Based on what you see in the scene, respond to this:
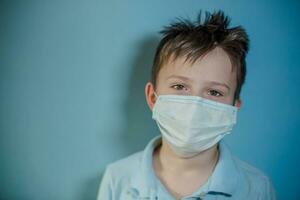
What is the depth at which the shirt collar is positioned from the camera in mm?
983

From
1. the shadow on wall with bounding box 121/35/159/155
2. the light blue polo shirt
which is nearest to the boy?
the light blue polo shirt

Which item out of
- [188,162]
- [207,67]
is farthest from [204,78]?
[188,162]

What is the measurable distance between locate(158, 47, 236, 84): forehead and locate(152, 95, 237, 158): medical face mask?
0.06m

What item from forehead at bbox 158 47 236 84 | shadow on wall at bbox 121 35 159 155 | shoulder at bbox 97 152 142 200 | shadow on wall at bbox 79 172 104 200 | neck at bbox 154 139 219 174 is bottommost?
shadow on wall at bbox 79 172 104 200

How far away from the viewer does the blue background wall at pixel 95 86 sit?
1.14 meters

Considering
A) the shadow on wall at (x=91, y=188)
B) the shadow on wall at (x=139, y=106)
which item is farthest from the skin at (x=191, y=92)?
the shadow on wall at (x=91, y=188)

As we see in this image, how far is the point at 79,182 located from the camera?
1228 millimetres

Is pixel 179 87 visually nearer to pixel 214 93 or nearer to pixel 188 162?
pixel 214 93

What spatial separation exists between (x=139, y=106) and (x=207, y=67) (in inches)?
13.7

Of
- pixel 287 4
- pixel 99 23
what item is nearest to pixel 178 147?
pixel 99 23

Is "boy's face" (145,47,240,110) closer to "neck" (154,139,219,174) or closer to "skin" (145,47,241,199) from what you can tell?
"skin" (145,47,241,199)

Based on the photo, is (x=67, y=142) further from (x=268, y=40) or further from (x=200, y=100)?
(x=268, y=40)

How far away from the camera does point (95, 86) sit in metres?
1.18

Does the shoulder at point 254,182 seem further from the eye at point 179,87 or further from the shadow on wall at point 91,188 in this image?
the shadow on wall at point 91,188
